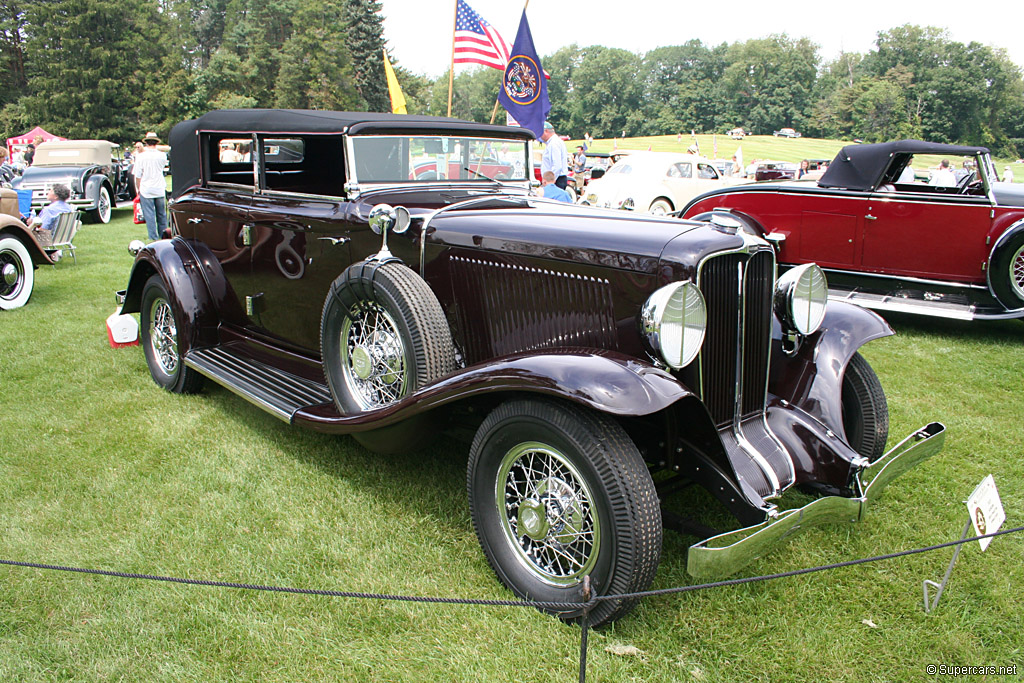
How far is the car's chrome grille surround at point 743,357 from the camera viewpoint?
2.74 meters

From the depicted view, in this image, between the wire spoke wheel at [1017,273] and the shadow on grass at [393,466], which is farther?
the wire spoke wheel at [1017,273]

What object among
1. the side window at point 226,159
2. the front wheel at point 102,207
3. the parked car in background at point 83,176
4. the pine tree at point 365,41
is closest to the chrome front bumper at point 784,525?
the side window at point 226,159

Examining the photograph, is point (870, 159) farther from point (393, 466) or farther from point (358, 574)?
point (358, 574)

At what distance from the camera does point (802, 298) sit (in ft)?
10.8

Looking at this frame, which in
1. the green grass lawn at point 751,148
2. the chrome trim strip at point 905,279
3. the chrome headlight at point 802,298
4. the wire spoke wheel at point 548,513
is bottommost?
the wire spoke wheel at point 548,513

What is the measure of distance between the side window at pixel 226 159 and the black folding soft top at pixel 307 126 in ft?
0.25

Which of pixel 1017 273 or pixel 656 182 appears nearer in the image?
pixel 1017 273

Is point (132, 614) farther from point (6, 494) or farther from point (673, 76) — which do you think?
point (673, 76)

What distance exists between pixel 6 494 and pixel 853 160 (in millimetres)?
8108

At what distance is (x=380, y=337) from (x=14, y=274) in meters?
6.48

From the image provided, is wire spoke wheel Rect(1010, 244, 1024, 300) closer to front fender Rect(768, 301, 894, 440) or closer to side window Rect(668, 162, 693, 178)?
front fender Rect(768, 301, 894, 440)

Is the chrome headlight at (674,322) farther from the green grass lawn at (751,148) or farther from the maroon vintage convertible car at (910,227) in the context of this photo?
the green grass lawn at (751,148)

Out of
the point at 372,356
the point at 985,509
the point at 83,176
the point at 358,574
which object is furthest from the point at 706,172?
the point at 358,574

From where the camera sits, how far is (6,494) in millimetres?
3492
